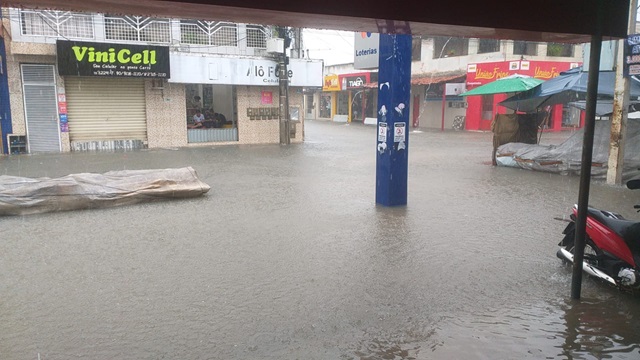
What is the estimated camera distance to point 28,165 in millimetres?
14195

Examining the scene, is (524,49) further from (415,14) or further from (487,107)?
(415,14)

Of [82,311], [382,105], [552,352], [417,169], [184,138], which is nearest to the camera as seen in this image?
[552,352]

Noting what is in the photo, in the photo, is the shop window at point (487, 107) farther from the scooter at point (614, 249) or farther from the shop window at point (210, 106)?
the scooter at point (614, 249)

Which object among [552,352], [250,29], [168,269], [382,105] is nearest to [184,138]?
[250,29]

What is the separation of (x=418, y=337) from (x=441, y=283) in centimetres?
128

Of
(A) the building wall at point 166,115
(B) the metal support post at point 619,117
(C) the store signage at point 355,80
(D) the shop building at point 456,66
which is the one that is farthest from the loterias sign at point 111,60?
(C) the store signage at point 355,80

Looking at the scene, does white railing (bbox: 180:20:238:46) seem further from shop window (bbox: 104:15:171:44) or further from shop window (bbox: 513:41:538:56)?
shop window (bbox: 513:41:538:56)

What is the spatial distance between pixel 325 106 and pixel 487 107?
19.9m

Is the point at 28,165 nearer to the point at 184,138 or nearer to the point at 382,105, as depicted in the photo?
the point at 184,138

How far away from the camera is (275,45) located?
2002cm

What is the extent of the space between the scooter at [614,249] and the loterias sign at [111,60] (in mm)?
16270

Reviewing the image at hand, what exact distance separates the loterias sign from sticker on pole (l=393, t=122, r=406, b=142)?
41.1ft

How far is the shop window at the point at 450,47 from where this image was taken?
3052 cm

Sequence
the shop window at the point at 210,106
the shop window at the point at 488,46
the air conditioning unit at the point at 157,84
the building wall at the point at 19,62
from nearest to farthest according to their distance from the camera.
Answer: the building wall at the point at 19,62 → the air conditioning unit at the point at 157,84 → the shop window at the point at 210,106 → the shop window at the point at 488,46
